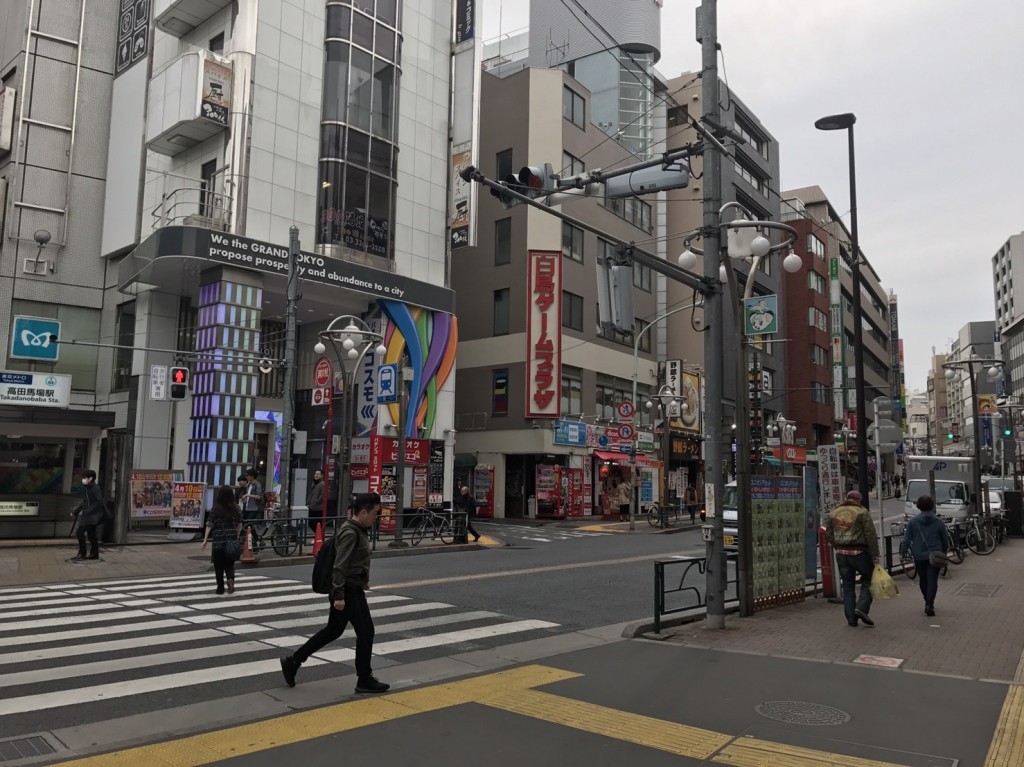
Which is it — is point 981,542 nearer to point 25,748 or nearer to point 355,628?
point 355,628

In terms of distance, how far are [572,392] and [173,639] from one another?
1307 inches

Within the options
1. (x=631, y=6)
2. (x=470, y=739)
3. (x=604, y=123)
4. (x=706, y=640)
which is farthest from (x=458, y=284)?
(x=470, y=739)

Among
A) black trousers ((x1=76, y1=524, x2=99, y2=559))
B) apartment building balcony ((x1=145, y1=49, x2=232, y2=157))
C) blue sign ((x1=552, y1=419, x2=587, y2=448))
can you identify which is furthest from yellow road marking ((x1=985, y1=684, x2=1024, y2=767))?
blue sign ((x1=552, y1=419, x2=587, y2=448))

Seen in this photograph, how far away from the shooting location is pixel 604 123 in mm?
51281

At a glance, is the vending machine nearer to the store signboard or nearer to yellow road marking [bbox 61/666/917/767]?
the store signboard

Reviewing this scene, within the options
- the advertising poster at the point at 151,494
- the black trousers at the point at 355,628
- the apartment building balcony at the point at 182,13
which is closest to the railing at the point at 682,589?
the black trousers at the point at 355,628

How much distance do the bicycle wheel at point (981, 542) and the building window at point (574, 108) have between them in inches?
1117

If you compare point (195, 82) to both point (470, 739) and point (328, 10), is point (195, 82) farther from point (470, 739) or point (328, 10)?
point (470, 739)

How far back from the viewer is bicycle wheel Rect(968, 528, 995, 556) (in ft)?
74.9

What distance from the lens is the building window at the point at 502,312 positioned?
136 feet

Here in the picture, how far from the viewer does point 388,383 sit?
1001 inches

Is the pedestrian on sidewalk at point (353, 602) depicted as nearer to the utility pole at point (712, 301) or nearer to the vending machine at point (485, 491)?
the utility pole at point (712, 301)

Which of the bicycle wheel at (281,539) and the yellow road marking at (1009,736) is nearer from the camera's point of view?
the yellow road marking at (1009,736)

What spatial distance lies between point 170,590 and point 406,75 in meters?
25.3
